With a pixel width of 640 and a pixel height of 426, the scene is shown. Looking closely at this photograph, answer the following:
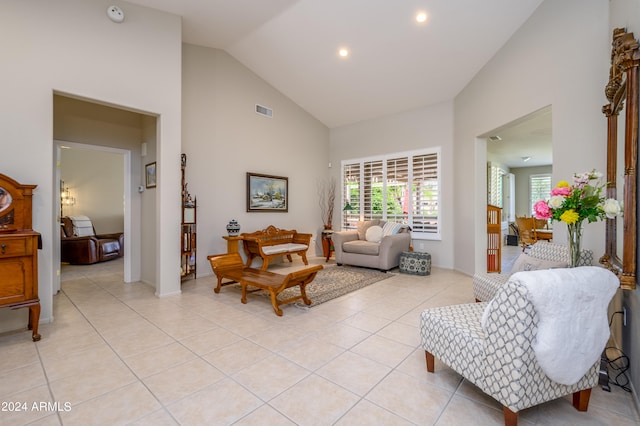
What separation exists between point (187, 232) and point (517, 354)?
4.30 meters

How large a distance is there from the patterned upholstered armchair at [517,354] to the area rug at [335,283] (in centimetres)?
205

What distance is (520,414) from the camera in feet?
5.40

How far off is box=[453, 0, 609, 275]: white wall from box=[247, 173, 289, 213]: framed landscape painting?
3.58m

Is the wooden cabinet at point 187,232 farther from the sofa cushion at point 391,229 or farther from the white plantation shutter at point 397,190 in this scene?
the white plantation shutter at point 397,190

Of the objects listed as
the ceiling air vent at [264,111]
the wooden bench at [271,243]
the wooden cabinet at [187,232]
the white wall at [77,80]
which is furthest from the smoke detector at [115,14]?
the wooden bench at [271,243]

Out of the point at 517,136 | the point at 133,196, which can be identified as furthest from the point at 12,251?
the point at 517,136

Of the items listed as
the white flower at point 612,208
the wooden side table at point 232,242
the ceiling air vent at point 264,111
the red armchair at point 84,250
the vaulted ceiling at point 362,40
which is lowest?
the red armchair at point 84,250

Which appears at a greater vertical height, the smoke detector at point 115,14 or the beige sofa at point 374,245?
the smoke detector at point 115,14

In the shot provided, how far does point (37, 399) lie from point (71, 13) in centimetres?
364

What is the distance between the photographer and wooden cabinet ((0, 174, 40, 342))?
2406mm

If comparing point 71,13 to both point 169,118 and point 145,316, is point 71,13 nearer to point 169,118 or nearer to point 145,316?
point 169,118

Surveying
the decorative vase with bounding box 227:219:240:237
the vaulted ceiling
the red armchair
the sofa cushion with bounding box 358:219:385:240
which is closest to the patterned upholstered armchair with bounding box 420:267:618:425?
the vaulted ceiling

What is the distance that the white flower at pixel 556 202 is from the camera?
1.91 meters

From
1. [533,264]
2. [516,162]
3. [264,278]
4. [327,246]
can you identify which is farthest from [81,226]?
[516,162]
